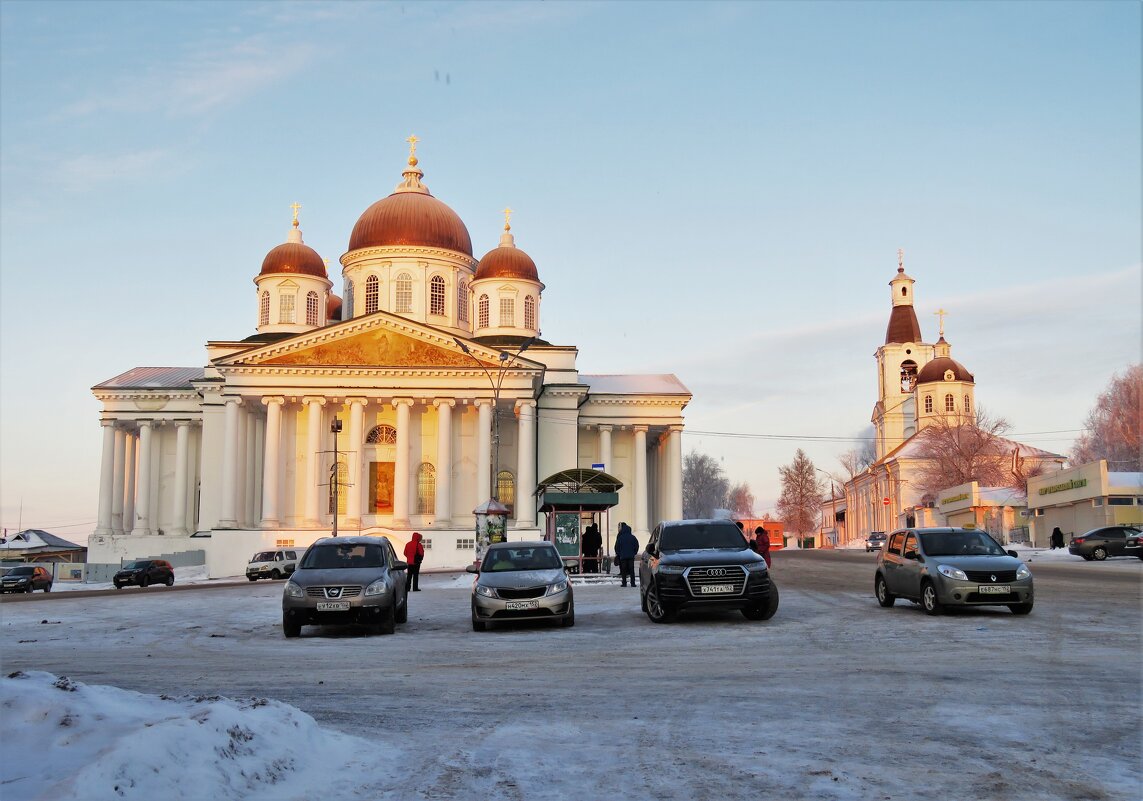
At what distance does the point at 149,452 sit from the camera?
6456 cm

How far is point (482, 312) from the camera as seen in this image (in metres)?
63.5

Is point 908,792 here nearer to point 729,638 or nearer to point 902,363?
point 729,638

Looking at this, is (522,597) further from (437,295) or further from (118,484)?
(118,484)

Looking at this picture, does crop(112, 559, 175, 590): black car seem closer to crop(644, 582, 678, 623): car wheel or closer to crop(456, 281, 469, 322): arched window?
crop(456, 281, 469, 322): arched window

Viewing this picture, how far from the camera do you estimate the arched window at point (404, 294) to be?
6097 cm

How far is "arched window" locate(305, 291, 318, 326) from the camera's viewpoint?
210 ft

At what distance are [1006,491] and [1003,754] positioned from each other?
238ft

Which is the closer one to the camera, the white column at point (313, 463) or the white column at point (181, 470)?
the white column at point (313, 463)

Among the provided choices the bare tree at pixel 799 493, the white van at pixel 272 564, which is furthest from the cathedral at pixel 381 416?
the bare tree at pixel 799 493

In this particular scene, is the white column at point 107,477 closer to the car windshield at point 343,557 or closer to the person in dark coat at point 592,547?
the person in dark coat at point 592,547

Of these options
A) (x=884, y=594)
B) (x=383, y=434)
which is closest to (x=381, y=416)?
(x=383, y=434)

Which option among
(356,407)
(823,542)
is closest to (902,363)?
(823,542)

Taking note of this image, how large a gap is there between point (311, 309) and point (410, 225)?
799cm

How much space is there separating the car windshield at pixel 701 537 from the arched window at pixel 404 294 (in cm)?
4429
